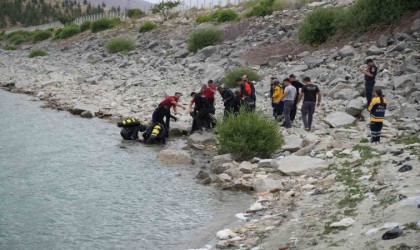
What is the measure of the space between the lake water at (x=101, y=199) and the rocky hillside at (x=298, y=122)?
0.82 m

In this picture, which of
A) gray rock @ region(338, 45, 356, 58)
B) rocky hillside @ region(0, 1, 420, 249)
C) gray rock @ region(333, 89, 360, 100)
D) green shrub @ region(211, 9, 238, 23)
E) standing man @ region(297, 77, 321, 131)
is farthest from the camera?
green shrub @ region(211, 9, 238, 23)

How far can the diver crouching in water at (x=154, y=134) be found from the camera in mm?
17333

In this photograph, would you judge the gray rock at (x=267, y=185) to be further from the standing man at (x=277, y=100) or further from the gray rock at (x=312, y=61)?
the gray rock at (x=312, y=61)

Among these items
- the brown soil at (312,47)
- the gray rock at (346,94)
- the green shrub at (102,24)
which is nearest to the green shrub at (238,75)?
the brown soil at (312,47)

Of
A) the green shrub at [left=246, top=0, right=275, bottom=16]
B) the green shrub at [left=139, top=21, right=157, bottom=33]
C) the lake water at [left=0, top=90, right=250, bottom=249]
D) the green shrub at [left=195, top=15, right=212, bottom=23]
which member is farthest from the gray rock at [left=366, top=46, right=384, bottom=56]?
the green shrub at [left=139, top=21, right=157, bottom=33]

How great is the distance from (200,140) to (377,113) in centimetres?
598

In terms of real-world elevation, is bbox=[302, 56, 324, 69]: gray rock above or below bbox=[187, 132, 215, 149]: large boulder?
above

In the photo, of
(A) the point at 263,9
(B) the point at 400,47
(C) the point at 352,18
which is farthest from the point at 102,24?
(B) the point at 400,47

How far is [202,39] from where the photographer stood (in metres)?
35.1

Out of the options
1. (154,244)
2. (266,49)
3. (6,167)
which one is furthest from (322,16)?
(154,244)

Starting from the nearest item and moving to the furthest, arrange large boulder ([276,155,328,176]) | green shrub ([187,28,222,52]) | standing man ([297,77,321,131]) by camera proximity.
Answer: large boulder ([276,155,328,176]) < standing man ([297,77,321,131]) < green shrub ([187,28,222,52])

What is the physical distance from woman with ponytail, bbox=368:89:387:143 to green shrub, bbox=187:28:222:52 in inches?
895

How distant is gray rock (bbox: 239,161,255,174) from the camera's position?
42.3 feet

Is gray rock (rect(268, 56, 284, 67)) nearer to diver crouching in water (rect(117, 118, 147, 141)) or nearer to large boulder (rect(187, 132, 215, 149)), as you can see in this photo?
large boulder (rect(187, 132, 215, 149))
